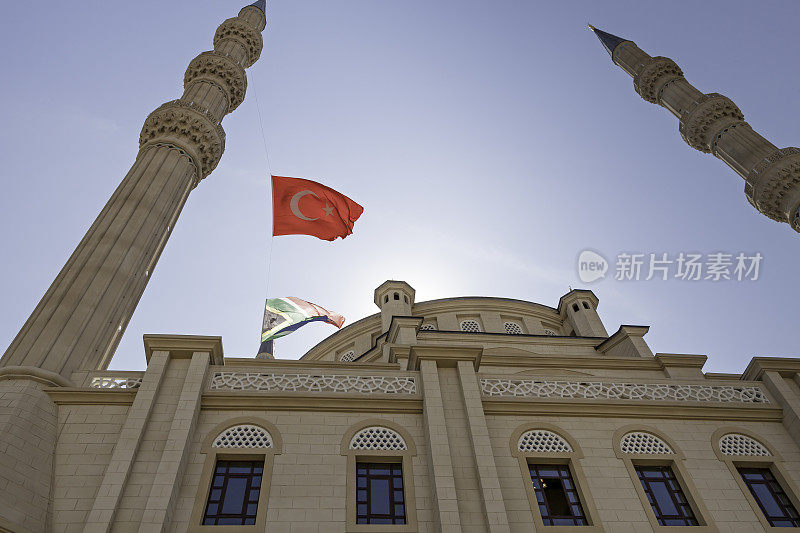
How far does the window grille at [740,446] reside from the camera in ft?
30.7

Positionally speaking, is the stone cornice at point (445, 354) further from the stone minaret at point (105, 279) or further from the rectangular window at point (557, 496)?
the stone minaret at point (105, 279)

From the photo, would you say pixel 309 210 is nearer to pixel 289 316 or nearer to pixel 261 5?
pixel 289 316

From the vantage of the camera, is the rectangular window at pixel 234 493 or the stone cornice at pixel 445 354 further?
the stone cornice at pixel 445 354

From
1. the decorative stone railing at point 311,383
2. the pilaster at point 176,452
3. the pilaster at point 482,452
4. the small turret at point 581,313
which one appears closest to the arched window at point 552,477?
the pilaster at point 482,452

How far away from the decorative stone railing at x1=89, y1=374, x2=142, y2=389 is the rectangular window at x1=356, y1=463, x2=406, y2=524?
3.96 meters

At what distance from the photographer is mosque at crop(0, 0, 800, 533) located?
25.0ft

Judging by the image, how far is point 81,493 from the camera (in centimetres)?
762

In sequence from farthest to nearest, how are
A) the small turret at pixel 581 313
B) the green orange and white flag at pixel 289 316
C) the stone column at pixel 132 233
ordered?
the small turret at pixel 581 313 → the green orange and white flag at pixel 289 316 → the stone column at pixel 132 233

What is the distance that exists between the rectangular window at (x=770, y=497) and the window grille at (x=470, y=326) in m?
12.9

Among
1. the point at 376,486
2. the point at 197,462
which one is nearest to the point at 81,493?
the point at 197,462

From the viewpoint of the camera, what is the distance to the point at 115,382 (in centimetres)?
934

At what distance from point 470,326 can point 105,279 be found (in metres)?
13.9

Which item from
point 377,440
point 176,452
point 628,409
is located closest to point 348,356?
point 377,440

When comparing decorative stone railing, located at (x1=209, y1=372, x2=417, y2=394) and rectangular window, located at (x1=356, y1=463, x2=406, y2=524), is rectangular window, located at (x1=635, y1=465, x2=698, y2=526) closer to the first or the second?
rectangular window, located at (x1=356, y1=463, x2=406, y2=524)
